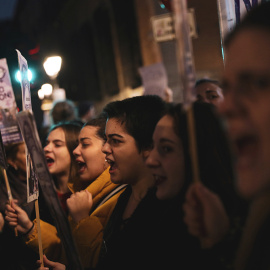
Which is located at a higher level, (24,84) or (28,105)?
(24,84)

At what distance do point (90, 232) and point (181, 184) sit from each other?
4.20 ft

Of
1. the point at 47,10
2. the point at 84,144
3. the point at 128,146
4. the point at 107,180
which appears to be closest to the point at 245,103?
the point at 128,146

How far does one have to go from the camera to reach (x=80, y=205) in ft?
11.2

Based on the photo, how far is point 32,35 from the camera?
152ft

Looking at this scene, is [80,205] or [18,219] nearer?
[80,205]

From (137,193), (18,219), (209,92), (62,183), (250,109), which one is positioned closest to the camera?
(250,109)

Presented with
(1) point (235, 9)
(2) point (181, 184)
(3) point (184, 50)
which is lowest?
(2) point (181, 184)

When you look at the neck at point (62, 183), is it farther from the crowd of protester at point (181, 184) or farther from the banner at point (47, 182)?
the banner at point (47, 182)

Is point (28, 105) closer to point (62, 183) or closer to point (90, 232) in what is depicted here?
point (90, 232)

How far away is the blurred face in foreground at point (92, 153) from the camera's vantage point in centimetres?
398

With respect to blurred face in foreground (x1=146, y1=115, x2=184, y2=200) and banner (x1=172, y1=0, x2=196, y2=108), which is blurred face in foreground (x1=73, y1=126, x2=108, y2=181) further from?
banner (x1=172, y1=0, x2=196, y2=108)

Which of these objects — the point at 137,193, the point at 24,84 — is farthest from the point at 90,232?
the point at 24,84

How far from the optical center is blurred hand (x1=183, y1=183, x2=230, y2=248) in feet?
5.43

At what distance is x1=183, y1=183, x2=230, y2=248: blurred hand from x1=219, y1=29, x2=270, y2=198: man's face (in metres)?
0.31
